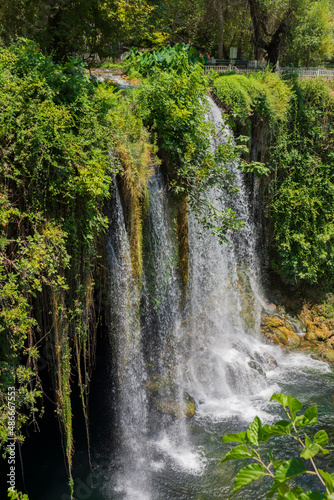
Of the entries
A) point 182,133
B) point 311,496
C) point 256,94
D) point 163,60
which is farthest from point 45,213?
point 256,94

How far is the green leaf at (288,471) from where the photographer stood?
1.58 m

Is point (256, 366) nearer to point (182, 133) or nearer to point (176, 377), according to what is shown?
point (176, 377)

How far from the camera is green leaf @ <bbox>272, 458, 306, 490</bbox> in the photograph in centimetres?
158

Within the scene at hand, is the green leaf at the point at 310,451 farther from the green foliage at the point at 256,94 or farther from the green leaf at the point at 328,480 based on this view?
the green foliage at the point at 256,94

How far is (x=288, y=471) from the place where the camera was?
1.59 m

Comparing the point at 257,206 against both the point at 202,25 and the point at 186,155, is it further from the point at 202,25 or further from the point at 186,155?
the point at 202,25

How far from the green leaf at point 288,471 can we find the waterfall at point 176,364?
5.88 m

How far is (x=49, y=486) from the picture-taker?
22.8 feet

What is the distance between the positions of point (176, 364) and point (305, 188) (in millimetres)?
6787

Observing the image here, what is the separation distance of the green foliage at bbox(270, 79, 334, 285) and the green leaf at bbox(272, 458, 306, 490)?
439 inches

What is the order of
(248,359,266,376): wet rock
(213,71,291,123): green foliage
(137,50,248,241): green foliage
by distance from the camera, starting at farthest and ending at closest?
(213,71,291,123): green foliage
(248,359,266,376): wet rock
(137,50,248,241): green foliage

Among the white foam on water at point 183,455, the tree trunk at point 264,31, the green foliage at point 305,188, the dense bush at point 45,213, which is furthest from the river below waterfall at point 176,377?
the tree trunk at point 264,31

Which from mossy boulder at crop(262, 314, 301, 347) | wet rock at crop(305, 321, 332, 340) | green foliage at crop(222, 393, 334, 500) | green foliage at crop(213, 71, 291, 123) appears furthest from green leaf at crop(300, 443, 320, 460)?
wet rock at crop(305, 321, 332, 340)

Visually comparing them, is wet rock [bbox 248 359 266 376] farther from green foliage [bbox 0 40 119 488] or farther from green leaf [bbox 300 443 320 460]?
green leaf [bbox 300 443 320 460]
